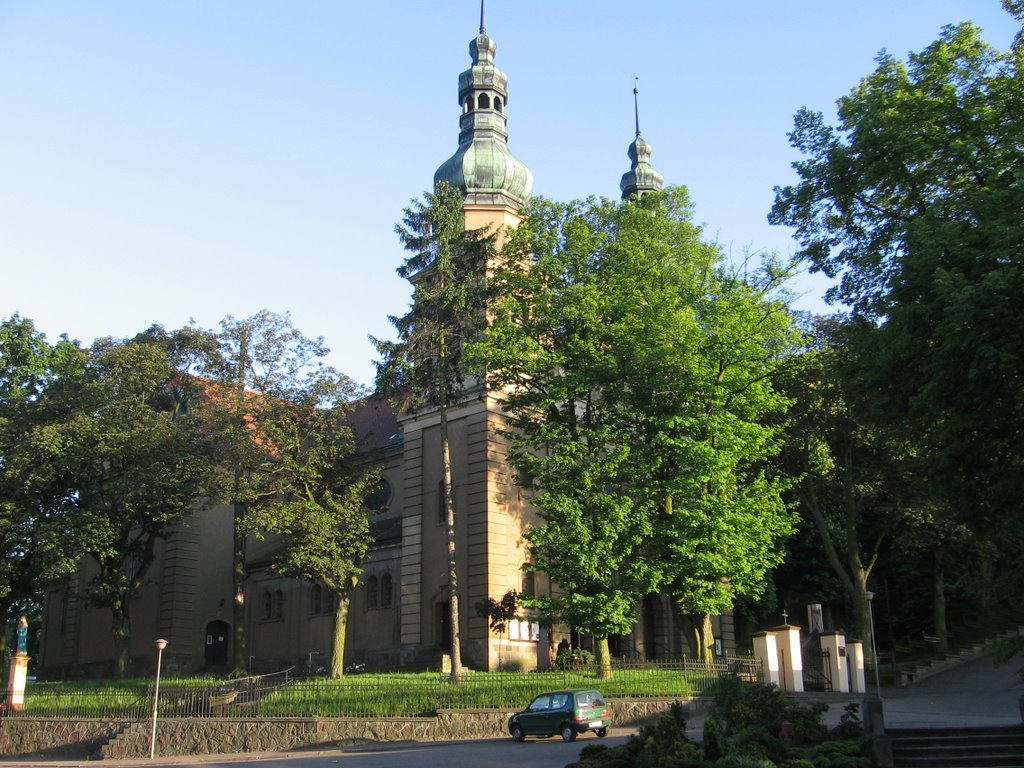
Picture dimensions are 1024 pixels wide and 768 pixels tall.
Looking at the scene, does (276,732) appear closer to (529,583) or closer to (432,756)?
(432,756)

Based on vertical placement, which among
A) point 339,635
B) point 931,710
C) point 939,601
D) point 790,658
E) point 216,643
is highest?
point 939,601

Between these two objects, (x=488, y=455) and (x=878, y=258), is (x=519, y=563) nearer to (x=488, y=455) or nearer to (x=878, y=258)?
(x=488, y=455)

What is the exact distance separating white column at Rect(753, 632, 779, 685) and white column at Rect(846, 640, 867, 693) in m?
3.32

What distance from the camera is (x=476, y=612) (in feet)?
119

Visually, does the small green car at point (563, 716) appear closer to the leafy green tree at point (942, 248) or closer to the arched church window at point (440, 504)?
the leafy green tree at point (942, 248)

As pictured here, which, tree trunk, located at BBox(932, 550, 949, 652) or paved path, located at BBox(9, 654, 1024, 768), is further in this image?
tree trunk, located at BBox(932, 550, 949, 652)

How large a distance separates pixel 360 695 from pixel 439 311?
13220 mm

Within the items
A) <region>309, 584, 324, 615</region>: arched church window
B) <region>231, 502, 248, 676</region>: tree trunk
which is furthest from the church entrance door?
<region>231, 502, 248, 676</region>: tree trunk

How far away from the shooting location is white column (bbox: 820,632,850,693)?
32.9 metres

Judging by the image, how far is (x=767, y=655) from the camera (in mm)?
31453

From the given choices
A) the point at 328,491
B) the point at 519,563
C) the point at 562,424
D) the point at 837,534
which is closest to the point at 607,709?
the point at 562,424

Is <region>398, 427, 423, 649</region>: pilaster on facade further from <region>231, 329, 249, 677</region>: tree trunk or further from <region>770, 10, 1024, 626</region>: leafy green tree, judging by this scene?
<region>770, 10, 1024, 626</region>: leafy green tree

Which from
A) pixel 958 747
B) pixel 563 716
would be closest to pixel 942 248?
pixel 958 747

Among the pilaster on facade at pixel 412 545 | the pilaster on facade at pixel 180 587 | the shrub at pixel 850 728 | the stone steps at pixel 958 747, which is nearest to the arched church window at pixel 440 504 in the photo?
the pilaster on facade at pixel 412 545
